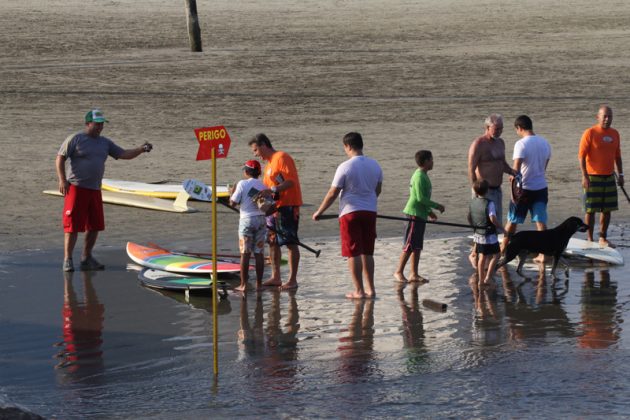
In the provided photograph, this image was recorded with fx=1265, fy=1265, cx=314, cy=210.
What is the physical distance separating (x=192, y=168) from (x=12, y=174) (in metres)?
2.79

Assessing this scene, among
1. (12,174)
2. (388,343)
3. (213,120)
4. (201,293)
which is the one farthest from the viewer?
(213,120)

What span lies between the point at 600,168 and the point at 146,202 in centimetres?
619

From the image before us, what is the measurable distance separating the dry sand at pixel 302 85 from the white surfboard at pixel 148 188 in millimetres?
724

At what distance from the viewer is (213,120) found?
24562 millimetres

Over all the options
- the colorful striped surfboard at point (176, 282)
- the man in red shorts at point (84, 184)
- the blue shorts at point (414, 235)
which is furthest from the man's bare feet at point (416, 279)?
the man in red shorts at point (84, 184)

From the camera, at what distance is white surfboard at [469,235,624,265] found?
43.6 feet

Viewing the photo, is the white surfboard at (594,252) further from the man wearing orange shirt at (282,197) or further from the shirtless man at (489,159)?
the man wearing orange shirt at (282,197)

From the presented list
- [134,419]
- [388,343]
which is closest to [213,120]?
[388,343]

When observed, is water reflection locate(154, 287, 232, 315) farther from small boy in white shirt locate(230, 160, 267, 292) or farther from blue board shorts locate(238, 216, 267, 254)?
blue board shorts locate(238, 216, 267, 254)

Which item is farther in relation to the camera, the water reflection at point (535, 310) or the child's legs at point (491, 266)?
the child's legs at point (491, 266)

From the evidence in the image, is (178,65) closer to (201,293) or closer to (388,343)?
(201,293)

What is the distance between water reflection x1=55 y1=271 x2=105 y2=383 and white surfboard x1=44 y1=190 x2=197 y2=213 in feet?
13.2

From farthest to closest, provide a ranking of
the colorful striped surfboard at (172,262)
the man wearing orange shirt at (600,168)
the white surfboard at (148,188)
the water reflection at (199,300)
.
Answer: the white surfboard at (148,188) < the man wearing orange shirt at (600,168) < the colorful striped surfboard at (172,262) < the water reflection at (199,300)

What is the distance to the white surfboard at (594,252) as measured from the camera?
13296mm
